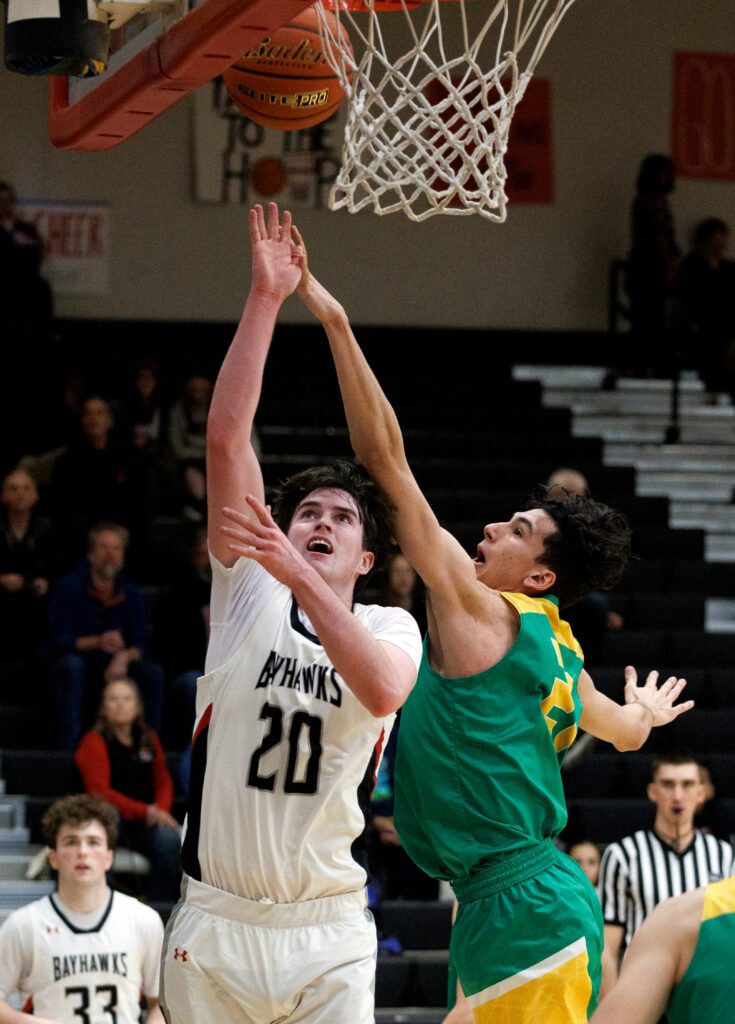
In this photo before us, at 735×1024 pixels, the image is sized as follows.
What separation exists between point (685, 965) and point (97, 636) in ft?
23.2

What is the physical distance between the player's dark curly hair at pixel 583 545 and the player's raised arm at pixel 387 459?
0.37 metres

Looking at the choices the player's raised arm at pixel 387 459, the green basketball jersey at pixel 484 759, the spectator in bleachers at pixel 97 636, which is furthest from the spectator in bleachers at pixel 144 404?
the green basketball jersey at pixel 484 759

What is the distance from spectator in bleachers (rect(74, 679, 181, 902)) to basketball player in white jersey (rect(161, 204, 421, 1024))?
4.55 metres

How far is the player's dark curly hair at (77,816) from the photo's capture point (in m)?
6.65

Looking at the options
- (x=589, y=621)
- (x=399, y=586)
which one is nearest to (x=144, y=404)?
(x=399, y=586)

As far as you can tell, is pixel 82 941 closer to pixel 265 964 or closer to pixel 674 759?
pixel 674 759

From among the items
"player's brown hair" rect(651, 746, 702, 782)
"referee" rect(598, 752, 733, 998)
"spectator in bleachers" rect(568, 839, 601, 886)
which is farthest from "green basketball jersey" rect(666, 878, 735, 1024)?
"spectator in bleachers" rect(568, 839, 601, 886)

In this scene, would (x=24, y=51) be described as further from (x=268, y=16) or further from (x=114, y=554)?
(x=114, y=554)

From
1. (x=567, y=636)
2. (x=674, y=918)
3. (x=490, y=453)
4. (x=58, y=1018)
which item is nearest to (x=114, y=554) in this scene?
(x=58, y=1018)

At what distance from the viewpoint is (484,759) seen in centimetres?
389

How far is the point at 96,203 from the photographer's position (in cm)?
1396

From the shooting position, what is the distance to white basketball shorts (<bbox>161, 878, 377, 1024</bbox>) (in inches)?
137

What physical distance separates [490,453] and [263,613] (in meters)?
9.03

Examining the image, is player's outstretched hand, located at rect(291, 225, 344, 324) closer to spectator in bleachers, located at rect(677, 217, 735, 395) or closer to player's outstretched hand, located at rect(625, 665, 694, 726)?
player's outstretched hand, located at rect(625, 665, 694, 726)
